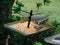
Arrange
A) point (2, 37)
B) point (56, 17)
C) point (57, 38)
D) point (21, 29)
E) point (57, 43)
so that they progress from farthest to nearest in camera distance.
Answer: point (56, 17)
point (2, 37)
point (21, 29)
point (57, 38)
point (57, 43)

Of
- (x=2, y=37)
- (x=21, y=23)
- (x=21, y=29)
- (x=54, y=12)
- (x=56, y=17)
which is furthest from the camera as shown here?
(x=54, y=12)

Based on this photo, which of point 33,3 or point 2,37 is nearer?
point 2,37

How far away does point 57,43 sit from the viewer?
5.78 ft

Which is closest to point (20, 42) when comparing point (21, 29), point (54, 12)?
point (21, 29)

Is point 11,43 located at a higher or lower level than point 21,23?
lower

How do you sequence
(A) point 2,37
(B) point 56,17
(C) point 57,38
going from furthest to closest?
(B) point 56,17 → (A) point 2,37 → (C) point 57,38

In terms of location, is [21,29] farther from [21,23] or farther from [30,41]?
[30,41]

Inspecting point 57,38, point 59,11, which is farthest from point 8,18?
point 59,11

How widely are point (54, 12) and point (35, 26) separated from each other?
314 centimetres

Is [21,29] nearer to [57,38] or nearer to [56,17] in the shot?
[57,38]

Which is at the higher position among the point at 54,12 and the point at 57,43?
the point at 57,43

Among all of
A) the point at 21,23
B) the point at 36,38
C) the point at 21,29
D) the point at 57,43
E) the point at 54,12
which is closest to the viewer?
the point at 57,43

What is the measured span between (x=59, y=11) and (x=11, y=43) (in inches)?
111

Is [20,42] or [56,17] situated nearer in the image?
[20,42]
